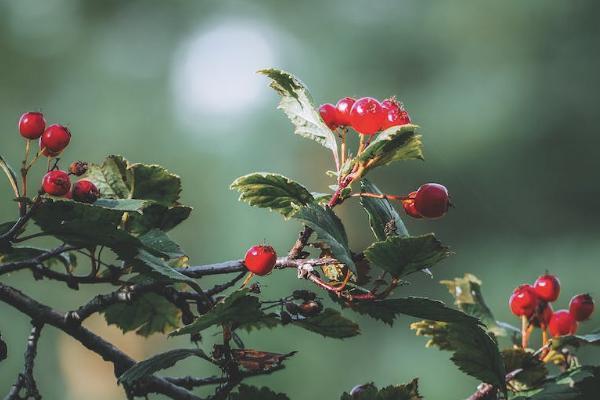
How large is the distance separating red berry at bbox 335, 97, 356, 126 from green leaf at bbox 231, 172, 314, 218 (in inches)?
6.5

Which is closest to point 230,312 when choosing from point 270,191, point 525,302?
point 270,191

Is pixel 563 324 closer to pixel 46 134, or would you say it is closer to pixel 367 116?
pixel 367 116

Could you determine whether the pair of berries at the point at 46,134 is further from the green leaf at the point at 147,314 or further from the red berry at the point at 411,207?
the red berry at the point at 411,207

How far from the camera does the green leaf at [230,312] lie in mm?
999

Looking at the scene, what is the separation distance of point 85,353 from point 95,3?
1319 cm

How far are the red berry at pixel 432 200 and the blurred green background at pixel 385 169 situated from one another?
26.4ft

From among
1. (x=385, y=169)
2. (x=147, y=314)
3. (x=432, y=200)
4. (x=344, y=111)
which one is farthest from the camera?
(x=385, y=169)

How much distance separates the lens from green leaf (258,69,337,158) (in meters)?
1.21

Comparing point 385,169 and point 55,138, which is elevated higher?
point 385,169

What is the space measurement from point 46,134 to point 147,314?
1.42 ft

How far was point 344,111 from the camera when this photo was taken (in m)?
1.26

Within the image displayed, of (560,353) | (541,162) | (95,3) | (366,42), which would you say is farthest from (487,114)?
(95,3)

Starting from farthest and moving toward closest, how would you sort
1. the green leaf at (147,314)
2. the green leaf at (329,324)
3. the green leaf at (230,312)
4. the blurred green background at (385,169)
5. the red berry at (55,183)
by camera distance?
the blurred green background at (385,169) → the green leaf at (147,314) → the green leaf at (329,324) → the red berry at (55,183) → the green leaf at (230,312)

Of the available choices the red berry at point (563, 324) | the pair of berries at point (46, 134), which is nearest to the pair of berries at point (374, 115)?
the pair of berries at point (46, 134)
